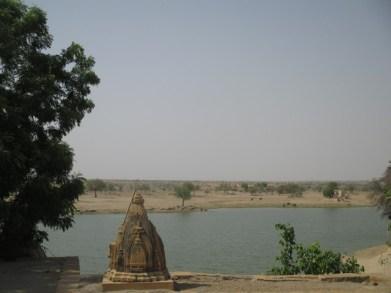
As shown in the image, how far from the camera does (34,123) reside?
45.6ft

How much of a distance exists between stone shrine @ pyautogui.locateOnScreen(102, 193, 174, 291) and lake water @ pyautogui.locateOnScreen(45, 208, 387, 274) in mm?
7879

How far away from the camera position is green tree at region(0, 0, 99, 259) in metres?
12.8

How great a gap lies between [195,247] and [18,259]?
11.8 meters

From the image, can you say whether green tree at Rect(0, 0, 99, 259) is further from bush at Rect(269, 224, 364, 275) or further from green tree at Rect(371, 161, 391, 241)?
green tree at Rect(371, 161, 391, 241)

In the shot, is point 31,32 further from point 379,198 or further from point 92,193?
point 92,193

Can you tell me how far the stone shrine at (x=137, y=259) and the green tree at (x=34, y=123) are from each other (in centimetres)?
414

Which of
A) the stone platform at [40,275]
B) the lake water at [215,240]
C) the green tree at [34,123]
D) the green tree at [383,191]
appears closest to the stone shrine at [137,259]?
the stone platform at [40,275]

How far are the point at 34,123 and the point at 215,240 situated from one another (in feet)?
48.1

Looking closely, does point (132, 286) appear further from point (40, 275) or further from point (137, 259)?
point (40, 275)

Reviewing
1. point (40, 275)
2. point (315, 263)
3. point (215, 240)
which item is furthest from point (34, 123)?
point (215, 240)

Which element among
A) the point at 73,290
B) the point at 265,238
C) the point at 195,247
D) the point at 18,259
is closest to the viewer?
the point at 73,290

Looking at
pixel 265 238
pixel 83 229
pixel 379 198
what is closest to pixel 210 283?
pixel 265 238

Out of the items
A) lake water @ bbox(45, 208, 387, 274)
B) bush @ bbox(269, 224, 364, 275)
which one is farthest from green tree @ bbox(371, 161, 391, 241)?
bush @ bbox(269, 224, 364, 275)

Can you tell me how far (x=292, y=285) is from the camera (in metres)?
9.77
